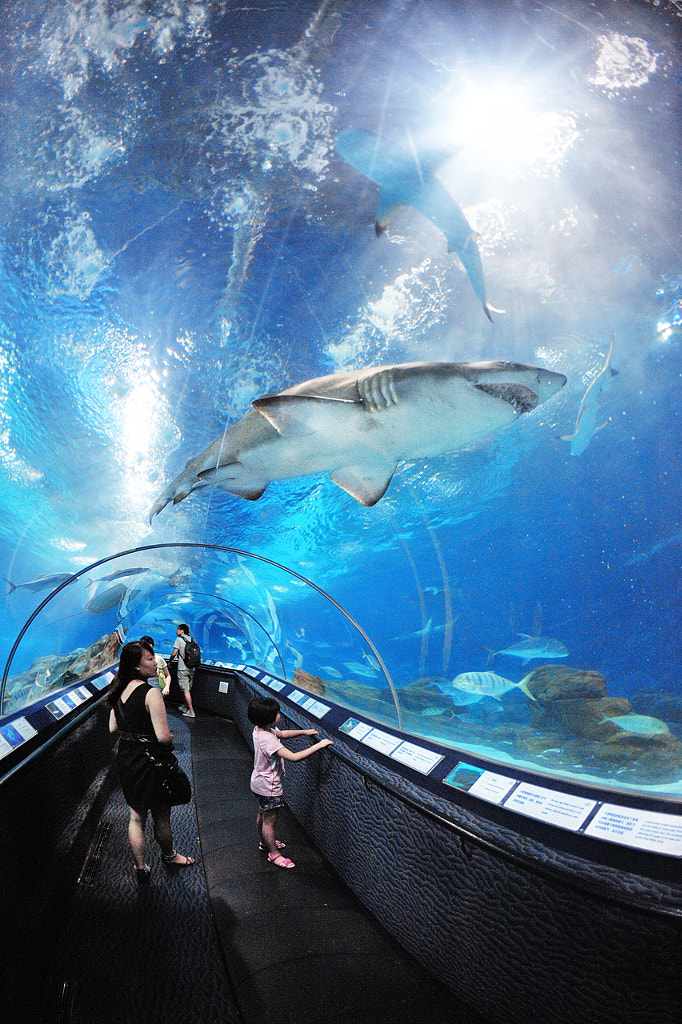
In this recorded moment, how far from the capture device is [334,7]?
251 cm

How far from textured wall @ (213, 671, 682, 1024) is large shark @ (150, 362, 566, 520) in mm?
2270

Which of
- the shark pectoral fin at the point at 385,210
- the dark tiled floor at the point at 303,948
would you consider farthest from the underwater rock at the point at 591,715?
the shark pectoral fin at the point at 385,210

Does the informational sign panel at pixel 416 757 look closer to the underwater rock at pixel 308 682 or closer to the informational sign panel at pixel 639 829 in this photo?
the informational sign panel at pixel 639 829

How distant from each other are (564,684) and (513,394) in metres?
12.3

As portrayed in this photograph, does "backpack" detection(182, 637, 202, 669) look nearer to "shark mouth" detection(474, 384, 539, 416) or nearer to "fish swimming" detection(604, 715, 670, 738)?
"shark mouth" detection(474, 384, 539, 416)

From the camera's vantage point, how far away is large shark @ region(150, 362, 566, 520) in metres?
2.58

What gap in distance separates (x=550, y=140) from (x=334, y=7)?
2061 mm

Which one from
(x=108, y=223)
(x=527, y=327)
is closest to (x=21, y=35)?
(x=108, y=223)

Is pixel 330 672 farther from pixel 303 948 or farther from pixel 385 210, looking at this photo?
pixel 385 210

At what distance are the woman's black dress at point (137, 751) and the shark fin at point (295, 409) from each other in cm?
202

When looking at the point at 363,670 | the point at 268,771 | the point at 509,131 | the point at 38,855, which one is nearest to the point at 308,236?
the point at 509,131

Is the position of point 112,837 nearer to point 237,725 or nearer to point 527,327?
point 237,725

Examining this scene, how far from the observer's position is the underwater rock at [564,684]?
11500mm

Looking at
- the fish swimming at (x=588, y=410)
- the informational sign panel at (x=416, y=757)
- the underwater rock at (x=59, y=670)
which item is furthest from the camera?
the underwater rock at (x=59, y=670)
